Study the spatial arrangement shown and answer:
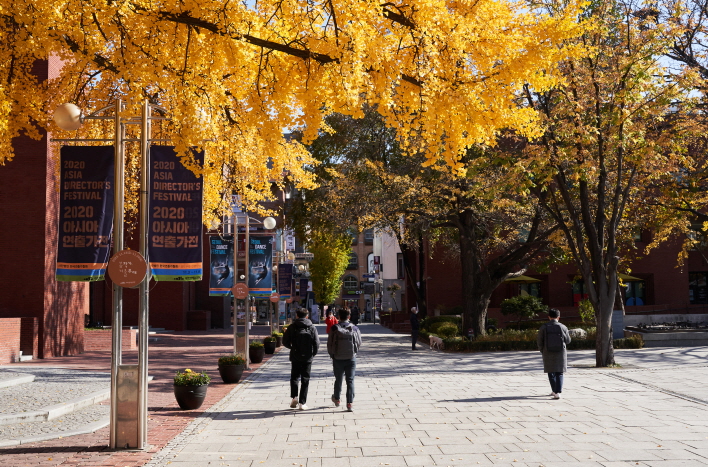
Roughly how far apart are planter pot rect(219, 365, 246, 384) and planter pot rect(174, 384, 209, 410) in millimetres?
4089

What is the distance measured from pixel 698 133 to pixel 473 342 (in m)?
10.6

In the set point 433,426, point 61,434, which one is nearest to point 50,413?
point 61,434

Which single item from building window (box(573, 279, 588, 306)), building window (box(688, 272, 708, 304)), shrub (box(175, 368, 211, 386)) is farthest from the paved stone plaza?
building window (box(688, 272, 708, 304))

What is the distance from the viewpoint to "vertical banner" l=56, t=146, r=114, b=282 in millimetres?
9164

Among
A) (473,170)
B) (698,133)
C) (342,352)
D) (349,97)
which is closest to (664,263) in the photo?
(698,133)

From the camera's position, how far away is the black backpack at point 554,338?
1265 centimetres

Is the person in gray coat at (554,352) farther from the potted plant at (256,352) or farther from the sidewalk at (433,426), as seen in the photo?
the potted plant at (256,352)

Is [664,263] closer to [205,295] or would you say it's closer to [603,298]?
[603,298]

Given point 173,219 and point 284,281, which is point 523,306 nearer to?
point 284,281

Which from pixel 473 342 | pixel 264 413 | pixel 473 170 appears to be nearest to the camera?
pixel 264 413

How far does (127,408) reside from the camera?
28.5 feet

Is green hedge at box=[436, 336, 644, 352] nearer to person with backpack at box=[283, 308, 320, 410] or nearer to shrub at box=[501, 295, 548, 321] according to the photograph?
shrub at box=[501, 295, 548, 321]

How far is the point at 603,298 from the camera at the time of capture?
773 inches

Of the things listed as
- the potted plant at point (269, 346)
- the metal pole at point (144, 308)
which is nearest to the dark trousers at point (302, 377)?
the metal pole at point (144, 308)
